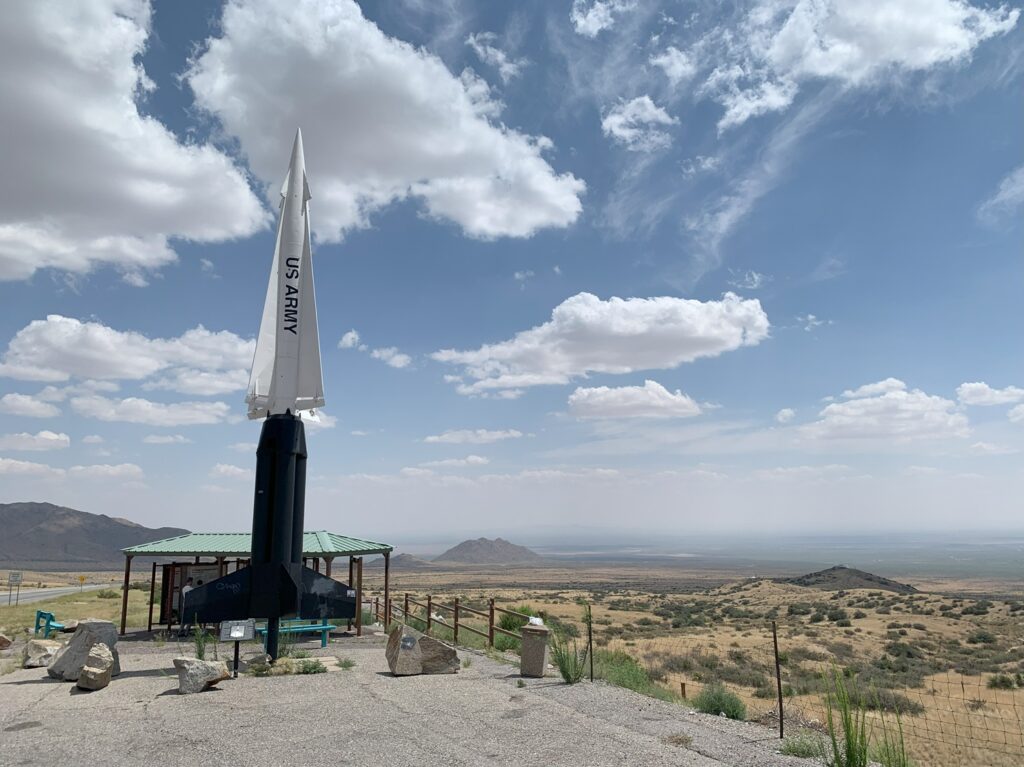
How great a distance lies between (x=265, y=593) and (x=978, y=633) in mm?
28929

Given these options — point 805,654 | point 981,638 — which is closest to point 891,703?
point 805,654

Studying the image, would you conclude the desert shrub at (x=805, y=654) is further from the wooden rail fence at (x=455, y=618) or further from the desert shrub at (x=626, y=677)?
the desert shrub at (x=626, y=677)

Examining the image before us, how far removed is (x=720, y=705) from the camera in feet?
35.8

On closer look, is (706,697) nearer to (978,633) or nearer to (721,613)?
(978,633)

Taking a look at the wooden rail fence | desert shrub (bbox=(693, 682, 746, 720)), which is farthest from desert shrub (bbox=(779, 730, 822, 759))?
the wooden rail fence

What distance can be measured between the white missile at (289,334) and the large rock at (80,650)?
4750mm

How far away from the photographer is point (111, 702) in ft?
35.3

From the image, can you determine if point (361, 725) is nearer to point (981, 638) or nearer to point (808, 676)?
point (808, 676)

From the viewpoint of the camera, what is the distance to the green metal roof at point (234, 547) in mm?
17969

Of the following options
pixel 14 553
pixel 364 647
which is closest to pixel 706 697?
pixel 364 647

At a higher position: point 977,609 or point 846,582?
point 977,609

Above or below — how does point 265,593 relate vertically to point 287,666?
above

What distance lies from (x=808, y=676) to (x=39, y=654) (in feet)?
59.6

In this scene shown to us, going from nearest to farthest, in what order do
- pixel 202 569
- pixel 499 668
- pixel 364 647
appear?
1. pixel 499 668
2. pixel 364 647
3. pixel 202 569
